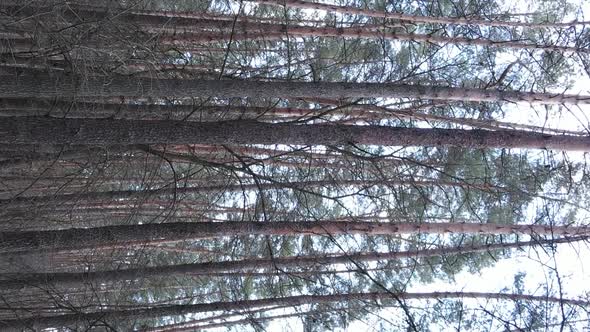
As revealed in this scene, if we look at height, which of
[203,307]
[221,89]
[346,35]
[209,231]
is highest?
[346,35]

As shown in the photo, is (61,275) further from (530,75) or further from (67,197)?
(530,75)

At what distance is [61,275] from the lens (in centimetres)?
681

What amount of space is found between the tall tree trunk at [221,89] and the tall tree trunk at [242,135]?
0.95 feet

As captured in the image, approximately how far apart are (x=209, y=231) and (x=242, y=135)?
1.39 m

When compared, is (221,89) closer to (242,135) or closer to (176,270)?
(242,135)

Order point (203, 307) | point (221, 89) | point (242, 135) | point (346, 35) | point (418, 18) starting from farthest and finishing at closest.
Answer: point (346, 35) → point (418, 18) → point (203, 307) → point (221, 89) → point (242, 135)

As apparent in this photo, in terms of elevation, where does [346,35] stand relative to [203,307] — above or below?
above

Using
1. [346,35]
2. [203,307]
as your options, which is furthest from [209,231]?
[346,35]

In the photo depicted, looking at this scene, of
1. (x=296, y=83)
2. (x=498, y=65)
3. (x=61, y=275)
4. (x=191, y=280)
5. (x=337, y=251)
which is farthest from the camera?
(x=191, y=280)

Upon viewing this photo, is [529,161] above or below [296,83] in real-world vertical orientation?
above

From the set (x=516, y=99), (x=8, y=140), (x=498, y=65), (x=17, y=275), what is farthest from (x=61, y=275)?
(x=498, y=65)

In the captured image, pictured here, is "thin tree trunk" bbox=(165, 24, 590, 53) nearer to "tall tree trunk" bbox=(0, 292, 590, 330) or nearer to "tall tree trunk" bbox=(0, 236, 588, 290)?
"tall tree trunk" bbox=(0, 236, 588, 290)

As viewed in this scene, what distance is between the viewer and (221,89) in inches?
200

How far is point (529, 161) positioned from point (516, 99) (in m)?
2.66
